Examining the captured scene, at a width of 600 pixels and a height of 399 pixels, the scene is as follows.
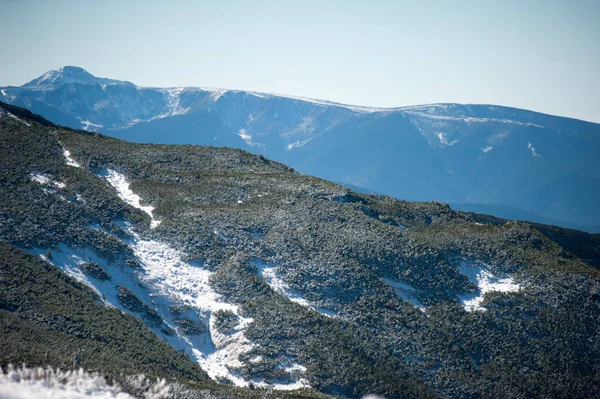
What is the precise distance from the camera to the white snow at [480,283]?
3784 cm

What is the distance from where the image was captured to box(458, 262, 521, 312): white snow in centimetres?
3784

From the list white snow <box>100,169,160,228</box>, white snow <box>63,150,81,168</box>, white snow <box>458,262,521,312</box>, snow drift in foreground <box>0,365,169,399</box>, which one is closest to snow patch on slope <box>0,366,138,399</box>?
snow drift in foreground <box>0,365,169,399</box>

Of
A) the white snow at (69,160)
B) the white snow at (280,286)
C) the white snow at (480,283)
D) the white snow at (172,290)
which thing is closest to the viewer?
the white snow at (172,290)

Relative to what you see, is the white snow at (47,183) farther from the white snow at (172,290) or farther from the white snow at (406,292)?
the white snow at (406,292)

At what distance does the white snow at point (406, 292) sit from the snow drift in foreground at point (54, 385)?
77.1ft

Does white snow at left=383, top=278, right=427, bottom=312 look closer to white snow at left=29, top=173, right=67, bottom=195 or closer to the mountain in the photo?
the mountain

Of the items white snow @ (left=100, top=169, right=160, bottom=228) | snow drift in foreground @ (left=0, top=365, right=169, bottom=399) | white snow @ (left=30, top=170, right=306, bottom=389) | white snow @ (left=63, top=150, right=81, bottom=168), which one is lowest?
white snow @ (left=30, top=170, right=306, bottom=389)

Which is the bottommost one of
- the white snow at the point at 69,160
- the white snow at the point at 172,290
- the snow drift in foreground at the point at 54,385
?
the white snow at the point at 172,290

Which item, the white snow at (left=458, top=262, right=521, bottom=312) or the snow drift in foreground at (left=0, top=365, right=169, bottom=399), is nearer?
the snow drift in foreground at (left=0, top=365, right=169, bottom=399)

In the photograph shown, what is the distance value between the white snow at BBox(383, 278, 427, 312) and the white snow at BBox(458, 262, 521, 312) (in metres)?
3.38

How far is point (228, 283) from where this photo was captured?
37.2 meters

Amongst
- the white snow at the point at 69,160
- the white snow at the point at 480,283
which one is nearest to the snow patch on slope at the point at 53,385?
the white snow at the point at 480,283

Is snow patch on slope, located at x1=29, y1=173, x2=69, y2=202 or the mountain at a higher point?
snow patch on slope, located at x1=29, y1=173, x2=69, y2=202

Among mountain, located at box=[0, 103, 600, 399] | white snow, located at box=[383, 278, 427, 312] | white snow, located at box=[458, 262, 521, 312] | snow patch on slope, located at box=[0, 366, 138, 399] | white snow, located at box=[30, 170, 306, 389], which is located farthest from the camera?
white snow, located at box=[458, 262, 521, 312]
